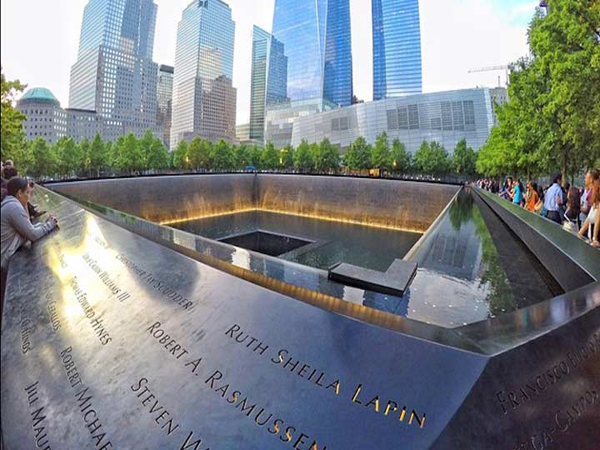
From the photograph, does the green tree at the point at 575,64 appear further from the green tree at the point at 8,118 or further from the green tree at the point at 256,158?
the green tree at the point at 256,158

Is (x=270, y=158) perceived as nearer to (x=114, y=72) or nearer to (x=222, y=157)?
(x=222, y=157)

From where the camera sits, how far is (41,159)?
80.1ft

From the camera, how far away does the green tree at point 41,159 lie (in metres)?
23.7

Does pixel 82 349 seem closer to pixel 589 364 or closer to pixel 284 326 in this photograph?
pixel 284 326

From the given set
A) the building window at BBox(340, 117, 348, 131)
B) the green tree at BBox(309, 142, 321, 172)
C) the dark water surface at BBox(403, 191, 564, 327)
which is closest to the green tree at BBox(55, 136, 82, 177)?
the green tree at BBox(309, 142, 321, 172)

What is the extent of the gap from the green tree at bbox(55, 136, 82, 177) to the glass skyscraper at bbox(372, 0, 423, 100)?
250 ft

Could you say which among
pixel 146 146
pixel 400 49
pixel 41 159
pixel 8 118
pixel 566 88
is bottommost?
pixel 8 118

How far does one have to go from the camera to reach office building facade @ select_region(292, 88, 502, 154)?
47.5 meters

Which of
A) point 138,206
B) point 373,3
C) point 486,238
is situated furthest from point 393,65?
point 486,238

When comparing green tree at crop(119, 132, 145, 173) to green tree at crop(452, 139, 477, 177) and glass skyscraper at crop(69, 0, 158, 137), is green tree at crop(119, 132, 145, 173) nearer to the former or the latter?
green tree at crop(452, 139, 477, 177)

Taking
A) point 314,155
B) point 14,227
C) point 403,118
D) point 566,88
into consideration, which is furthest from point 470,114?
point 14,227

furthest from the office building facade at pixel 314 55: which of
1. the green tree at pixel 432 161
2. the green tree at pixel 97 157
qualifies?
the green tree at pixel 97 157

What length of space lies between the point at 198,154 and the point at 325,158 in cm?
1663

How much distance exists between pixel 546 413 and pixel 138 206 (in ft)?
60.4
